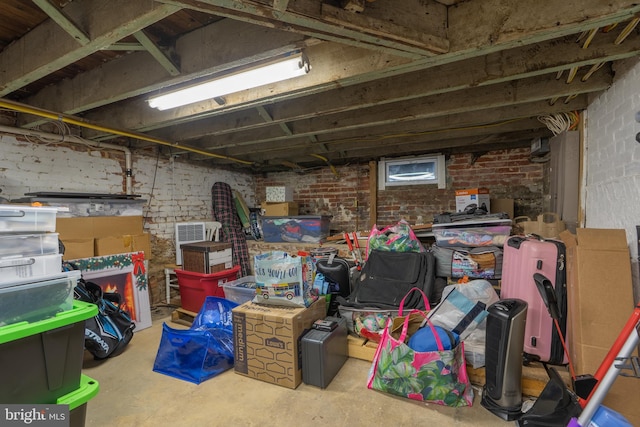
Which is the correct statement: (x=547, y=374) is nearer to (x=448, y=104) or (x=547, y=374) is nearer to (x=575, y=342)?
(x=575, y=342)

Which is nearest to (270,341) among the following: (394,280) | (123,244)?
(394,280)

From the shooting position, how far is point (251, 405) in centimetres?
183

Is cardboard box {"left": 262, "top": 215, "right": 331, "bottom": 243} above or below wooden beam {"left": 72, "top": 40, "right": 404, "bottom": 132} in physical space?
below

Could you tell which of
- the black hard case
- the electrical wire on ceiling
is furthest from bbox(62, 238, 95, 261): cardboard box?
the electrical wire on ceiling

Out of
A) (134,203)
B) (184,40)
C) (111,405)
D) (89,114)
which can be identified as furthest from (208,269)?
(184,40)

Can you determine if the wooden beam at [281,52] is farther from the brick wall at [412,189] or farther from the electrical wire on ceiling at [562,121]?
the brick wall at [412,189]

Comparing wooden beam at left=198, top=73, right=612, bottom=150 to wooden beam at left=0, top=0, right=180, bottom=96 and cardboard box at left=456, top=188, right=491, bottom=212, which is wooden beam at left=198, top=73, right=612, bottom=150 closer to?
cardboard box at left=456, top=188, right=491, bottom=212

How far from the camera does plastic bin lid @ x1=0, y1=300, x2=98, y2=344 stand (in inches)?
43.9

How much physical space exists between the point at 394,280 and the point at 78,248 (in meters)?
3.05

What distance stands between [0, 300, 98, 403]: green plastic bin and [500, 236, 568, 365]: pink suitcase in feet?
8.68

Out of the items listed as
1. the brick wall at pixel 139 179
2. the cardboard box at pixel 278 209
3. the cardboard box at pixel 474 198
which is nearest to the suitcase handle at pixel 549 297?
the cardboard box at pixel 474 198

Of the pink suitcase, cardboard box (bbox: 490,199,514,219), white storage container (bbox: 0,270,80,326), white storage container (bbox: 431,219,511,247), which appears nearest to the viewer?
white storage container (bbox: 0,270,80,326)

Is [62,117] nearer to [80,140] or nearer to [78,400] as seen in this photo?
[80,140]

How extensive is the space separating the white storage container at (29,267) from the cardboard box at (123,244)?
1690mm
